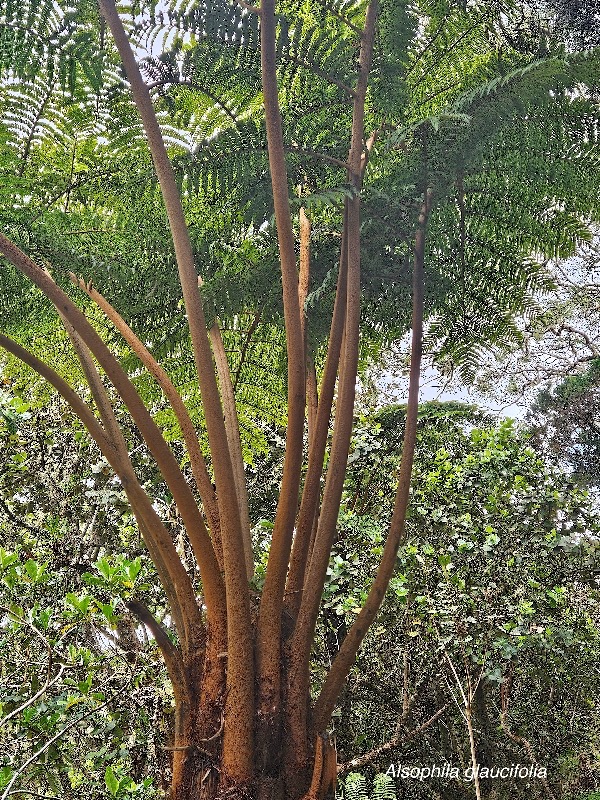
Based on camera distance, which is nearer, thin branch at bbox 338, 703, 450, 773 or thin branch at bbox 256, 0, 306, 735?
thin branch at bbox 256, 0, 306, 735

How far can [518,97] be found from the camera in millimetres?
1693

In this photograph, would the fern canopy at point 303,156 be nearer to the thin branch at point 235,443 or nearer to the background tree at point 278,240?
the background tree at point 278,240

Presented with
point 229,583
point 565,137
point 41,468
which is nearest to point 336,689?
point 229,583

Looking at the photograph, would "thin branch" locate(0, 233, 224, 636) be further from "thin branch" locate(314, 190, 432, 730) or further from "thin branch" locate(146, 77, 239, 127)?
"thin branch" locate(146, 77, 239, 127)

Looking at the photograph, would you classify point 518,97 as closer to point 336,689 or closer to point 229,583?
point 229,583

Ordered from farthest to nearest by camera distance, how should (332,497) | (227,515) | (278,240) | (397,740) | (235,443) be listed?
(397,740), (235,443), (278,240), (332,497), (227,515)

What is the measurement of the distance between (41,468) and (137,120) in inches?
86.7

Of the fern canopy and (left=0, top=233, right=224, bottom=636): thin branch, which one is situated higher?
the fern canopy

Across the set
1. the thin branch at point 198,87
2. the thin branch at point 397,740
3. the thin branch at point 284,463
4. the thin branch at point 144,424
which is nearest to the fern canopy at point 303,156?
the thin branch at point 198,87

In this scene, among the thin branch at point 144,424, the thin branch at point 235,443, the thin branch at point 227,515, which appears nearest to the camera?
the thin branch at point 227,515

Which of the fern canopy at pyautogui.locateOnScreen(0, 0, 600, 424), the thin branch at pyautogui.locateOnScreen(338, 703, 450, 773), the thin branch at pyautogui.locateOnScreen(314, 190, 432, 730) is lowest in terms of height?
the thin branch at pyautogui.locateOnScreen(338, 703, 450, 773)

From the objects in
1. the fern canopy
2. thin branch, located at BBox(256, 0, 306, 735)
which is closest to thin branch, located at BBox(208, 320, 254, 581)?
the fern canopy

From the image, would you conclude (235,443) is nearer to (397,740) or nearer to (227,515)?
(227,515)

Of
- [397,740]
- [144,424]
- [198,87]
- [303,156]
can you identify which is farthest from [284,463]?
[397,740]
